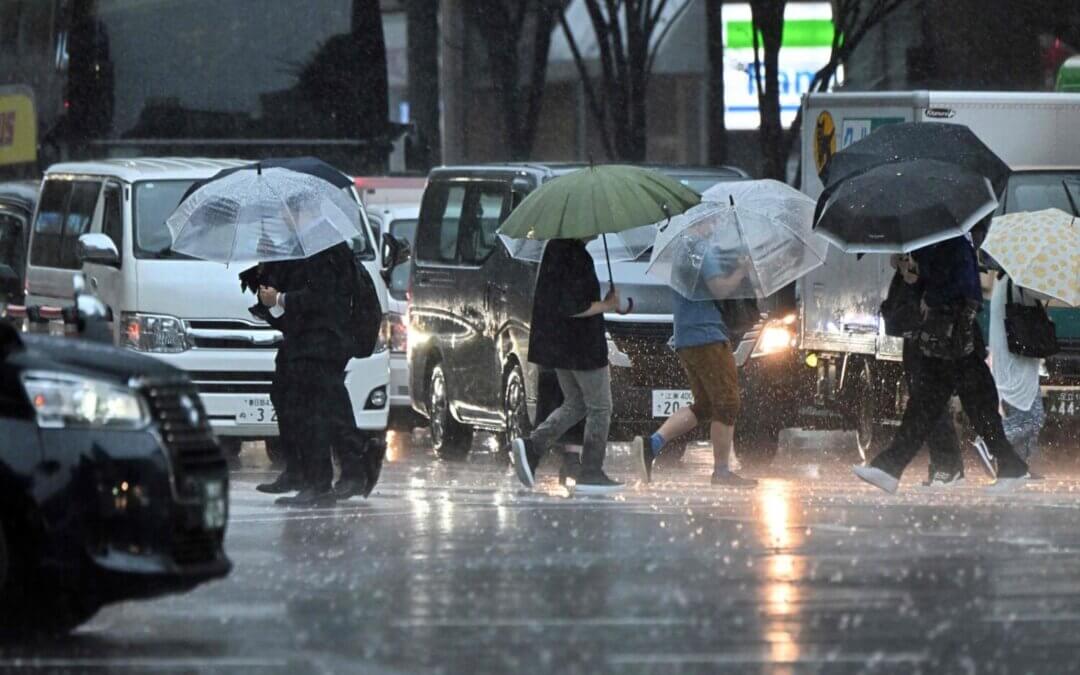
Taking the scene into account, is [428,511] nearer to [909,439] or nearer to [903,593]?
[909,439]

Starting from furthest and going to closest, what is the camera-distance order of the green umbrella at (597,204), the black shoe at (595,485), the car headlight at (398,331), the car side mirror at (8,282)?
1. the car headlight at (398,331)
2. the car side mirror at (8,282)
3. the black shoe at (595,485)
4. the green umbrella at (597,204)

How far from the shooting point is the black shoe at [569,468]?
13.7 metres

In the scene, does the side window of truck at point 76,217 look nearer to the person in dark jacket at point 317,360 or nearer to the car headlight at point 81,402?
the person in dark jacket at point 317,360

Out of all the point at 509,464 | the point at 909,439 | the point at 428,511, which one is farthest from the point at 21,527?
the point at 509,464

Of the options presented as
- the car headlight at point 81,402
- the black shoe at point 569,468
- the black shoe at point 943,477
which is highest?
the car headlight at point 81,402

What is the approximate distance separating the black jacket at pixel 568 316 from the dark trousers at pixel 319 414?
3.90 feet

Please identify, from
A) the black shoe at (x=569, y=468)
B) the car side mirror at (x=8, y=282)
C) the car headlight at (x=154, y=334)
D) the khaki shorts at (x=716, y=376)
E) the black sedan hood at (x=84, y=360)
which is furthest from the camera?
the car side mirror at (x=8, y=282)

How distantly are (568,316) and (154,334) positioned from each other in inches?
125

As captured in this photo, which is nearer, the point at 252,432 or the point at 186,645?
the point at 186,645

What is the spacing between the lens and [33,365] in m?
7.90

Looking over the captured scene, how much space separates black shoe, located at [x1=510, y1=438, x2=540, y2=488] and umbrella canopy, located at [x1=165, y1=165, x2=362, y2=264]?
1.65 m

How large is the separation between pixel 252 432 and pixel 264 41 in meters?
4.60

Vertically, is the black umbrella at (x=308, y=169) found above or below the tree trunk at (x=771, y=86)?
below

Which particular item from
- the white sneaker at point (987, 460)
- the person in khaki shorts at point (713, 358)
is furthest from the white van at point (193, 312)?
the white sneaker at point (987, 460)
